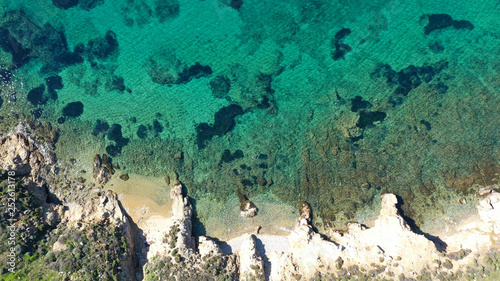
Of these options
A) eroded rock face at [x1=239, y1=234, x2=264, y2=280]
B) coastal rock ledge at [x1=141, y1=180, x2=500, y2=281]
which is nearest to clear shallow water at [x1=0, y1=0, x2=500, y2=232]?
coastal rock ledge at [x1=141, y1=180, x2=500, y2=281]

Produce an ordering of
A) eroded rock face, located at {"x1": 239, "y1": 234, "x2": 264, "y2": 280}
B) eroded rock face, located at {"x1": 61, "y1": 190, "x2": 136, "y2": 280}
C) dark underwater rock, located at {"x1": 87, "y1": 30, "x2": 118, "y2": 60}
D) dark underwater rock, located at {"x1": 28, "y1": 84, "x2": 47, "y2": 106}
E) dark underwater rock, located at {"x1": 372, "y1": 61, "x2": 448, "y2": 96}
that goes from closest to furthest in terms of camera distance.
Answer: eroded rock face, located at {"x1": 239, "y1": 234, "x2": 264, "y2": 280}
eroded rock face, located at {"x1": 61, "y1": 190, "x2": 136, "y2": 280}
dark underwater rock, located at {"x1": 372, "y1": 61, "x2": 448, "y2": 96}
dark underwater rock, located at {"x1": 28, "y1": 84, "x2": 47, "y2": 106}
dark underwater rock, located at {"x1": 87, "y1": 30, "x2": 118, "y2": 60}

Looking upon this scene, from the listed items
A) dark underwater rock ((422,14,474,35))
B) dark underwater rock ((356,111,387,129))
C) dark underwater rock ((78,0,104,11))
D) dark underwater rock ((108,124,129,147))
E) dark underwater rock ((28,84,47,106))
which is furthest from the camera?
dark underwater rock ((78,0,104,11))

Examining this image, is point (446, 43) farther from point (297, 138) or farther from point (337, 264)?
point (337, 264)

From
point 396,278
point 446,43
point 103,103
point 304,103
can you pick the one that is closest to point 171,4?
point 103,103

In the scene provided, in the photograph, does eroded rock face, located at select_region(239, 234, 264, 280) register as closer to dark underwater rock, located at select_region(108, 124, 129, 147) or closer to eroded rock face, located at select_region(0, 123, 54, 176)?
dark underwater rock, located at select_region(108, 124, 129, 147)

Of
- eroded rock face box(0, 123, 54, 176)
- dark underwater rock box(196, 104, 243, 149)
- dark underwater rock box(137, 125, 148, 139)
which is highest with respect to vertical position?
dark underwater rock box(196, 104, 243, 149)

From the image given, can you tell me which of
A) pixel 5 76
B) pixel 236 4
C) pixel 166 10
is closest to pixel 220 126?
pixel 236 4
